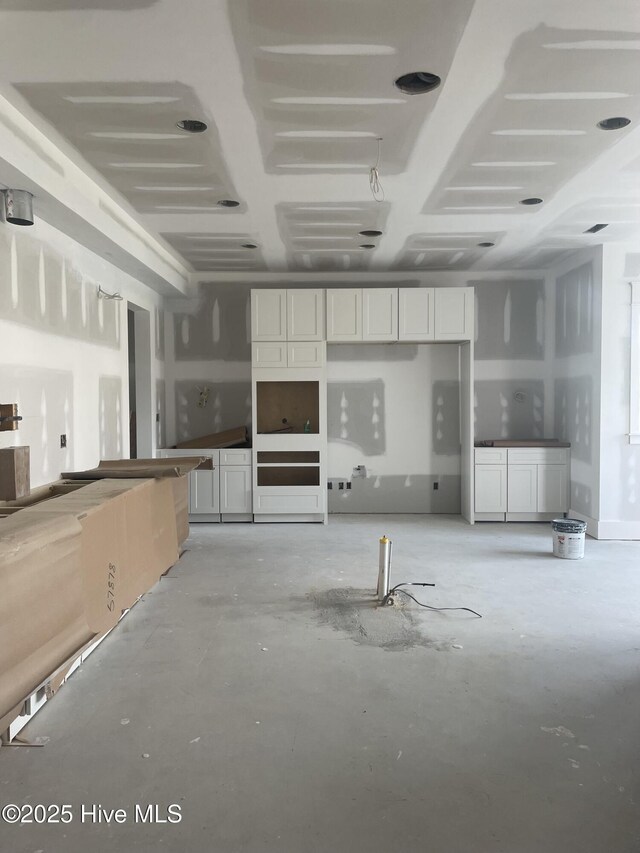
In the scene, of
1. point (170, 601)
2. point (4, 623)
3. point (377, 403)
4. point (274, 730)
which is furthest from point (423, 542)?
point (4, 623)

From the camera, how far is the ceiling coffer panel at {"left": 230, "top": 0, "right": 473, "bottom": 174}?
227 cm

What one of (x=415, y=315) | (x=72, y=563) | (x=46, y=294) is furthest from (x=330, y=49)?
(x=415, y=315)

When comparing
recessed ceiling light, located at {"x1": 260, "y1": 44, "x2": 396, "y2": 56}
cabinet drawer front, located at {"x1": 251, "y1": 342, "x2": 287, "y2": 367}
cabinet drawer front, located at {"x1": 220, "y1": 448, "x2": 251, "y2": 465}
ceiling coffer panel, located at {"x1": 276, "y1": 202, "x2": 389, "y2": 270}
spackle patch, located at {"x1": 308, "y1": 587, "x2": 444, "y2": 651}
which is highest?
ceiling coffer panel, located at {"x1": 276, "y1": 202, "x2": 389, "y2": 270}

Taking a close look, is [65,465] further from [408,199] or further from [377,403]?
[377,403]

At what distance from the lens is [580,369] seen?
6363 millimetres

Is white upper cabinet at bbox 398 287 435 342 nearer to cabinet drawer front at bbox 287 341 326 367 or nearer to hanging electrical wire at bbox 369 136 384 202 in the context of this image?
cabinet drawer front at bbox 287 341 326 367

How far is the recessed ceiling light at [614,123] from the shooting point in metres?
3.22

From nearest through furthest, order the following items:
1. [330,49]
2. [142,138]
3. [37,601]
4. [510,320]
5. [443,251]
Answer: [37,601] < [330,49] < [142,138] < [443,251] < [510,320]

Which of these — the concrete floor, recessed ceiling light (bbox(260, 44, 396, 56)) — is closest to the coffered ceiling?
recessed ceiling light (bbox(260, 44, 396, 56))

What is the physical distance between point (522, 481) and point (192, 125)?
16.1 feet

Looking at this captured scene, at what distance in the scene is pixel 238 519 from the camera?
673cm

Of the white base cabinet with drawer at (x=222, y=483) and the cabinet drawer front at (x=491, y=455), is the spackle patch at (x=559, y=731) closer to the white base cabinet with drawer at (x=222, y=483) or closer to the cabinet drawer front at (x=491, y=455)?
the cabinet drawer front at (x=491, y=455)

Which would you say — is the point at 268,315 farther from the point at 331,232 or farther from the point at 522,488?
the point at 522,488

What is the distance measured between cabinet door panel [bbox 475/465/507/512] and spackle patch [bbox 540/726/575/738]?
165 inches
